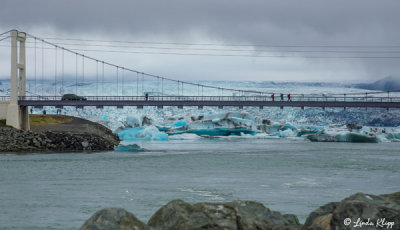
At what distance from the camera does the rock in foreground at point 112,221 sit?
7531 mm

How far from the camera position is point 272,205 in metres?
14.9

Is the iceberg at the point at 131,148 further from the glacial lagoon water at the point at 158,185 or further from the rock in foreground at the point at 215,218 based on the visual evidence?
the rock in foreground at the point at 215,218

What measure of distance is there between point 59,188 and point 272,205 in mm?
8175

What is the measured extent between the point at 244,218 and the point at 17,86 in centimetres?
4698

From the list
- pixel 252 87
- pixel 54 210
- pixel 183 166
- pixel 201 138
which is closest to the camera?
pixel 54 210

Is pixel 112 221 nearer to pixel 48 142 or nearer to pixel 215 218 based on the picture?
pixel 215 218

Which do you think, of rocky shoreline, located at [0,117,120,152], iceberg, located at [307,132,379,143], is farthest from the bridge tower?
iceberg, located at [307,132,379,143]

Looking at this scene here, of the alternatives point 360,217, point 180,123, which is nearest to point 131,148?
point 360,217

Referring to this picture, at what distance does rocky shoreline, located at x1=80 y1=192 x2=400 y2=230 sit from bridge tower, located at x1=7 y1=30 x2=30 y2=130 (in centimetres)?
4317

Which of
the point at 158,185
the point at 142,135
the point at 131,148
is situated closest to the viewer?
the point at 158,185

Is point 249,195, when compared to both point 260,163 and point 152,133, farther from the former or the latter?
point 152,133

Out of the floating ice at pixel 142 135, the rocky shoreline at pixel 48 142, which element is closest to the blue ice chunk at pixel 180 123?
the floating ice at pixel 142 135

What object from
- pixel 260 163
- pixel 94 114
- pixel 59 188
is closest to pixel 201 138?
pixel 94 114

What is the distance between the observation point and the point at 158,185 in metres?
20.2
